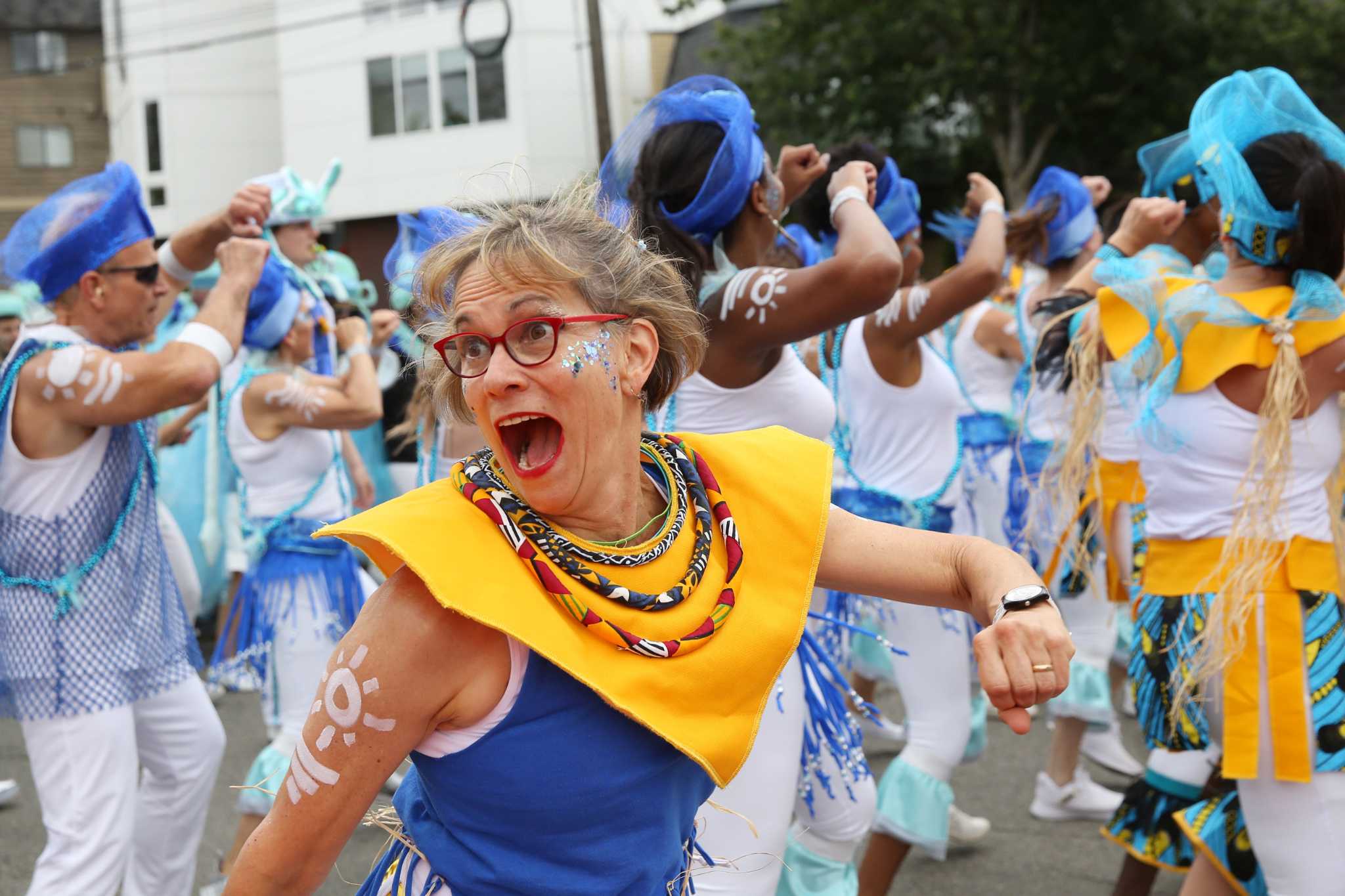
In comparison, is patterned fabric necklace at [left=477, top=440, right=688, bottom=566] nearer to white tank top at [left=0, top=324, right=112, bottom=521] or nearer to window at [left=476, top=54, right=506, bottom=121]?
white tank top at [left=0, top=324, right=112, bottom=521]

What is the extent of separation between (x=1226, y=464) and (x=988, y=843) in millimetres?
2121

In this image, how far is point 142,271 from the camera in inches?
140

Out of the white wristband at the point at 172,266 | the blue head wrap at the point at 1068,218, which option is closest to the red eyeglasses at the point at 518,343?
the white wristband at the point at 172,266

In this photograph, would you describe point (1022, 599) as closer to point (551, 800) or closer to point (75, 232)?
point (551, 800)

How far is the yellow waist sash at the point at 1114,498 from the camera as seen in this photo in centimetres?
469

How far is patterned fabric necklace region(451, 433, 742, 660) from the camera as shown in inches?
68.0

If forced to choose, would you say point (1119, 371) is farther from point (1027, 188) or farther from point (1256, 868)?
point (1027, 188)

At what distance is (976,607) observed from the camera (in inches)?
71.8

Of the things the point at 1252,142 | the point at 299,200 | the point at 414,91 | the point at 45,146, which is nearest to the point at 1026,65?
the point at 414,91

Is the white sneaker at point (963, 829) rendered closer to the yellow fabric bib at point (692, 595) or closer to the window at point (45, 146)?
the yellow fabric bib at point (692, 595)

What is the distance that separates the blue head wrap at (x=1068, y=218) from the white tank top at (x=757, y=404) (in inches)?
Result: 114

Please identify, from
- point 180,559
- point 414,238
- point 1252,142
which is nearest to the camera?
point 1252,142

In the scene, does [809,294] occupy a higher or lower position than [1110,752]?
higher

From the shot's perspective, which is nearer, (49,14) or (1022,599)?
(1022,599)
